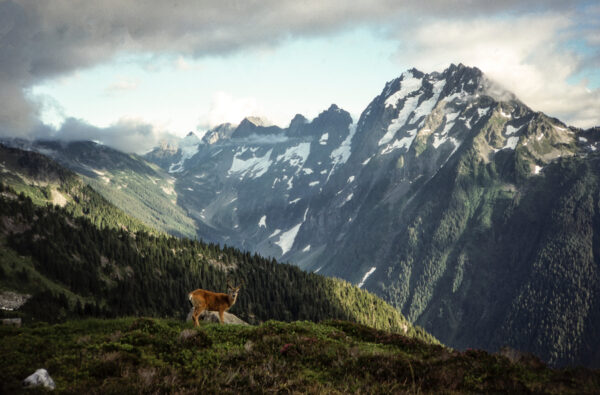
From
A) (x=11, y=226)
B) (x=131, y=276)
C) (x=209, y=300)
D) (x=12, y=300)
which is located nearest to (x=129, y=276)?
(x=131, y=276)

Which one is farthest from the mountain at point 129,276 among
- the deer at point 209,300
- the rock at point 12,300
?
the deer at point 209,300

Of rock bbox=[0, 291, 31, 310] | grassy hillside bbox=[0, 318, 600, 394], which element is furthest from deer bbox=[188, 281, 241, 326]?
rock bbox=[0, 291, 31, 310]

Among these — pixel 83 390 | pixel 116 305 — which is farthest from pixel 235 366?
pixel 116 305

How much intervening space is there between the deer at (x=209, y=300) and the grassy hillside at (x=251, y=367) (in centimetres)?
774

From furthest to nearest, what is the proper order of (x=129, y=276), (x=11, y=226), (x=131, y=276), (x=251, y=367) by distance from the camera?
(x=131, y=276)
(x=129, y=276)
(x=11, y=226)
(x=251, y=367)

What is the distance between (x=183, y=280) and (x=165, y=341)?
142 metres

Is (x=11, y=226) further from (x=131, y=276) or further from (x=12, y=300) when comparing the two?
(x=12, y=300)

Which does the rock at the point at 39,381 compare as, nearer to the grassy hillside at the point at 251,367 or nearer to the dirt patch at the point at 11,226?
the grassy hillside at the point at 251,367

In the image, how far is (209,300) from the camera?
2845cm

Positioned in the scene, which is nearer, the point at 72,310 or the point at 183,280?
the point at 72,310

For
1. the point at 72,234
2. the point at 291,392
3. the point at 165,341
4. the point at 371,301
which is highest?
the point at 291,392

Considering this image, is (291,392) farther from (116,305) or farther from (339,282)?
(339,282)

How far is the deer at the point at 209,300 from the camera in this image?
27.2 meters

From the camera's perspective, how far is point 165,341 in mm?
16656
